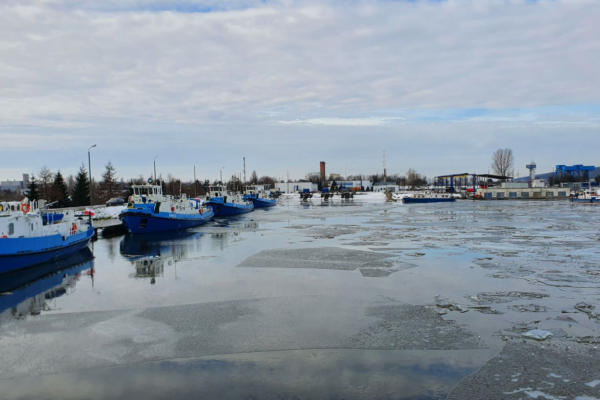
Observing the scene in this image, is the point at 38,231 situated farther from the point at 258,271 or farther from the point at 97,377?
the point at 97,377

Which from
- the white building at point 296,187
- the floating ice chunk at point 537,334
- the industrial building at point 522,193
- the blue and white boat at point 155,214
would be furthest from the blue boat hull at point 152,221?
A: the white building at point 296,187

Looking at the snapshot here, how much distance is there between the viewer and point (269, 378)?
828cm

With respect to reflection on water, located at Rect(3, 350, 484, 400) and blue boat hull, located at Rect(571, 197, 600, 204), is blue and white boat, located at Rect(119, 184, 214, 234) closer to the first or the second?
reflection on water, located at Rect(3, 350, 484, 400)

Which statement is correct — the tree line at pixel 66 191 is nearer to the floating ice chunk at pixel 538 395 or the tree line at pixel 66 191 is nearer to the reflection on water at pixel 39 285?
the reflection on water at pixel 39 285

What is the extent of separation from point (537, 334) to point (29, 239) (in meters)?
19.7

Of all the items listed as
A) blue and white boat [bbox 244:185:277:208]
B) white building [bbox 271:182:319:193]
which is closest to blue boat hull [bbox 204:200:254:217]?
blue and white boat [bbox 244:185:277:208]

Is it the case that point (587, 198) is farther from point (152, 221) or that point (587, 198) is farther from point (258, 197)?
point (152, 221)

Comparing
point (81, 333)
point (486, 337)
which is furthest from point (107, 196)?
point (486, 337)

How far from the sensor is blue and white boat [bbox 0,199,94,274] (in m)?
18.8

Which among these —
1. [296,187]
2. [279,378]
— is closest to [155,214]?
[279,378]

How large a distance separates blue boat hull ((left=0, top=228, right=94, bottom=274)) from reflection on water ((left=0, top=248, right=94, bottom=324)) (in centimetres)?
30

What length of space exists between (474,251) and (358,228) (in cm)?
1335

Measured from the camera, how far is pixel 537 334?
10.2 metres

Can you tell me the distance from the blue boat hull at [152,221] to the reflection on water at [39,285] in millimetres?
10547
